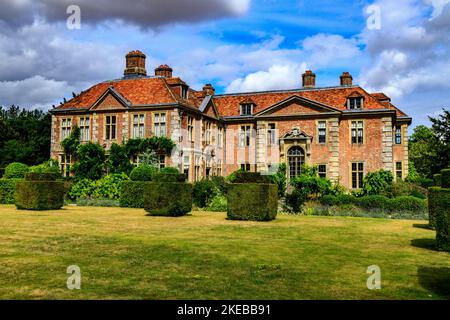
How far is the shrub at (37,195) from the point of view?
2000cm

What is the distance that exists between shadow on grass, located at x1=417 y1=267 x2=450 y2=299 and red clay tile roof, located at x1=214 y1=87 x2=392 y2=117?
2371 centimetres

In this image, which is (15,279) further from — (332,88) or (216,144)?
(332,88)

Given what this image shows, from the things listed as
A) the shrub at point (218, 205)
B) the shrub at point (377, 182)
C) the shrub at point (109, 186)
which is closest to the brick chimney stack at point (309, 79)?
the shrub at point (377, 182)

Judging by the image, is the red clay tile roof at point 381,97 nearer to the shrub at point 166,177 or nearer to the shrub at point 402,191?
the shrub at point 402,191

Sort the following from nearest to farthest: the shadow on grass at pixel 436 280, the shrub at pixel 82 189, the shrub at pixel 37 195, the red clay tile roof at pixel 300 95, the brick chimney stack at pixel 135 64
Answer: the shadow on grass at pixel 436 280 < the shrub at pixel 37 195 < the shrub at pixel 82 189 < the red clay tile roof at pixel 300 95 < the brick chimney stack at pixel 135 64

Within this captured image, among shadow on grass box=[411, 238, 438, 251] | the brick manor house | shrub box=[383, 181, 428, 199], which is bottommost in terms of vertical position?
shadow on grass box=[411, 238, 438, 251]

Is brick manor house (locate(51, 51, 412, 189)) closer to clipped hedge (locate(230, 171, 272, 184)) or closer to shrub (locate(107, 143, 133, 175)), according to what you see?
shrub (locate(107, 143, 133, 175))

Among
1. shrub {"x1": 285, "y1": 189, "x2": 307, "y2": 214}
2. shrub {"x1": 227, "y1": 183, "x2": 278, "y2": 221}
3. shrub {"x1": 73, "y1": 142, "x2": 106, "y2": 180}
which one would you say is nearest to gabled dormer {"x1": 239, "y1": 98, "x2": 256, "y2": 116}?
shrub {"x1": 73, "y1": 142, "x2": 106, "y2": 180}

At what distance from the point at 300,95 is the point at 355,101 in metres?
4.63

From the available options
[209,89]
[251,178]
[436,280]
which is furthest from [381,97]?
[436,280]

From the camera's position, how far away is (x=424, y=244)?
36.4 ft

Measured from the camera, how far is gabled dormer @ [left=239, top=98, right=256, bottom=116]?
33.6m

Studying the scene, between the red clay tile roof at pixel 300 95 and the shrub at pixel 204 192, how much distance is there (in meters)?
12.2

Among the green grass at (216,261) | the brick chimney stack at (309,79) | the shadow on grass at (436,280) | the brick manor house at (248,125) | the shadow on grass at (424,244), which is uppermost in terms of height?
the brick chimney stack at (309,79)
